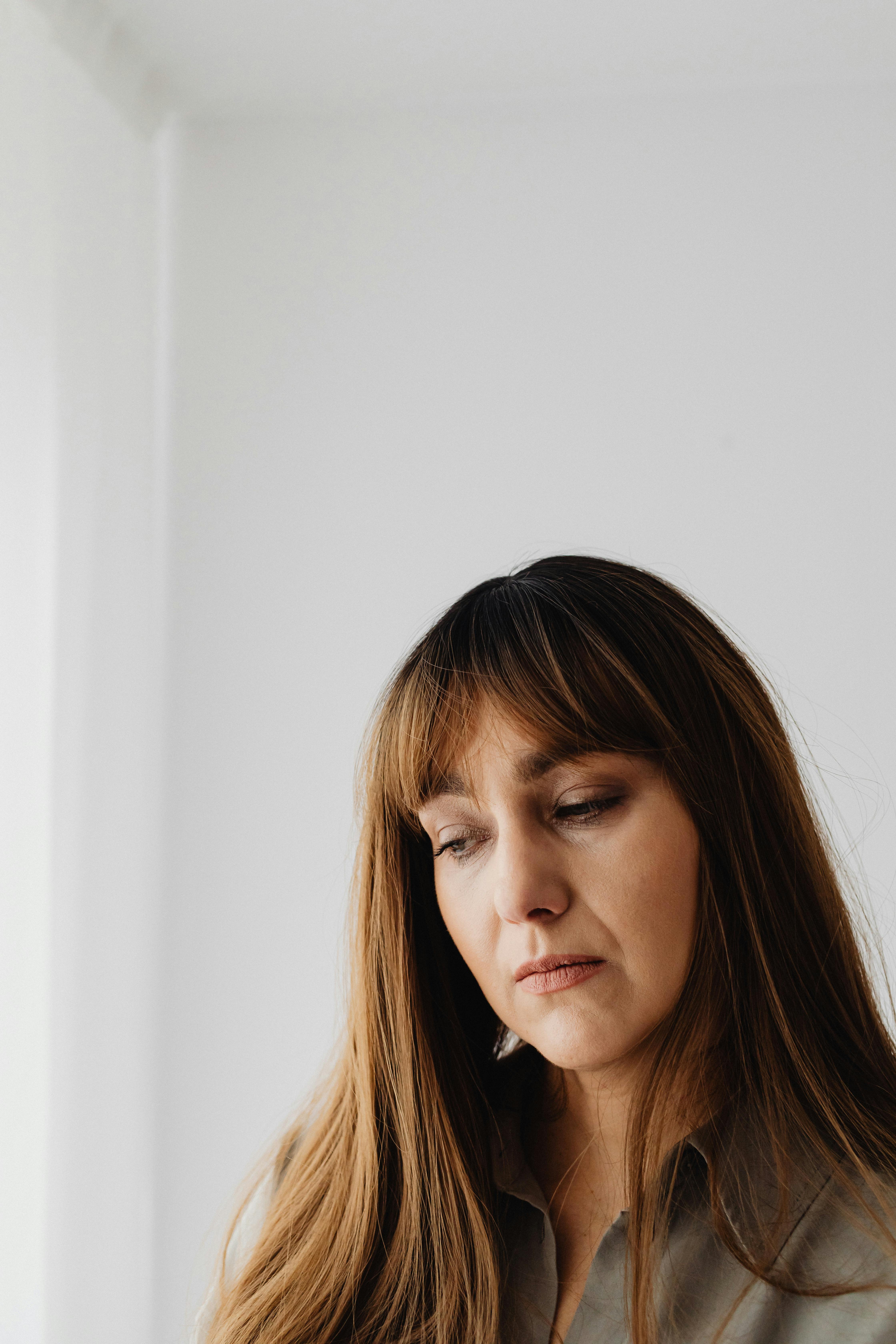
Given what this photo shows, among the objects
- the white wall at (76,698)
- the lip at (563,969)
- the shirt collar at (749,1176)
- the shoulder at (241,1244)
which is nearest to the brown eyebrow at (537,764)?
the lip at (563,969)

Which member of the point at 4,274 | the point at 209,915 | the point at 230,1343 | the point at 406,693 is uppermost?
the point at 4,274

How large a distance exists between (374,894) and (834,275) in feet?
Result: 5.61

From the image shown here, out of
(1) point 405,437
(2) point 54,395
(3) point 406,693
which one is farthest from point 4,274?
(3) point 406,693

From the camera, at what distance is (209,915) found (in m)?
2.34

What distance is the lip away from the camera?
A: 98cm

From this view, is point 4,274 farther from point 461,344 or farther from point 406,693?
point 406,693

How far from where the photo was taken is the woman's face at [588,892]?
97cm

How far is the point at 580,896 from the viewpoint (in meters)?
0.98

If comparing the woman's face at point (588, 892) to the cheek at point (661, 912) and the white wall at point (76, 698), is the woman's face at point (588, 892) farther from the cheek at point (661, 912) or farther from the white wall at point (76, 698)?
the white wall at point (76, 698)

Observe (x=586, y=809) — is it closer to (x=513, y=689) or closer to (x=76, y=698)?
(x=513, y=689)

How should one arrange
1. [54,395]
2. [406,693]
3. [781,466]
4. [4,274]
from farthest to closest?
1. [781,466]
2. [54,395]
3. [4,274]
4. [406,693]

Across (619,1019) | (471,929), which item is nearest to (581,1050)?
(619,1019)

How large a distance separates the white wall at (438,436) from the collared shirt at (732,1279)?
1333 mm

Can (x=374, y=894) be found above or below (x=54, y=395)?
below
